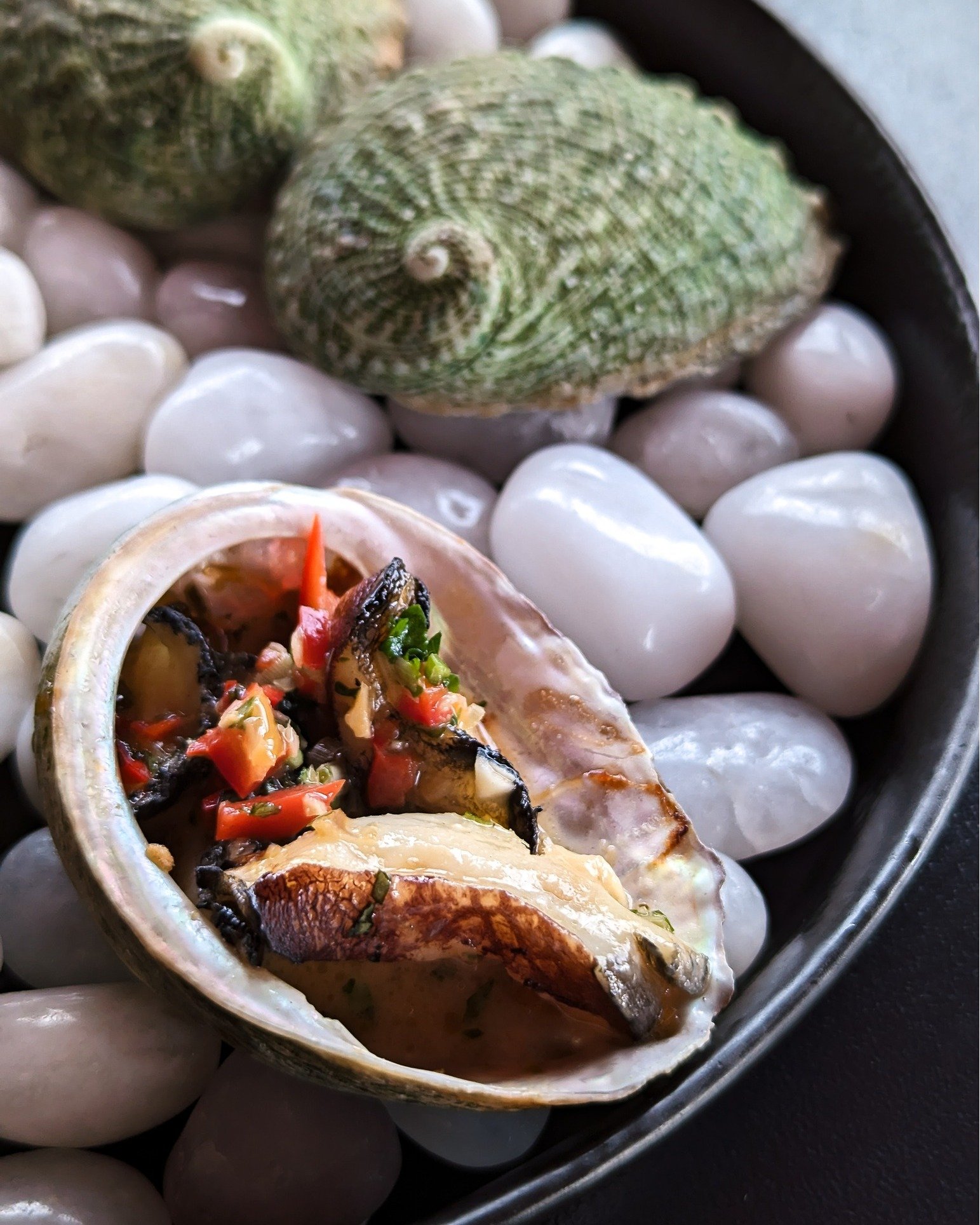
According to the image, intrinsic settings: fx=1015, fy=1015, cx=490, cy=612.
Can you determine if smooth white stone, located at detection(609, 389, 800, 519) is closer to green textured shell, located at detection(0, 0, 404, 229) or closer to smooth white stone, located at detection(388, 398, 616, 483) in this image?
smooth white stone, located at detection(388, 398, 616, 483)

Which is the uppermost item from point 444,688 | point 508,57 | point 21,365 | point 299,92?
point 508,57

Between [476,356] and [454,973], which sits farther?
[476,356]

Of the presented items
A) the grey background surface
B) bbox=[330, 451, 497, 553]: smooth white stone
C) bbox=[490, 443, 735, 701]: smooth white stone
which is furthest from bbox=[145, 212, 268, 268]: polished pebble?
the grey background surface

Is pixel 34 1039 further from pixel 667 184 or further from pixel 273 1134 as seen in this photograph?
pixel 667 184

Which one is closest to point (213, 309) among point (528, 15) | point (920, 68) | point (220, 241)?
point (220, 241)

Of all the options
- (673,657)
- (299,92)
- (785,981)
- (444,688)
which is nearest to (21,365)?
(299,92)

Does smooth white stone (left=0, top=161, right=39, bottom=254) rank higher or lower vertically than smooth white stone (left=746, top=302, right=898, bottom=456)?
lower
